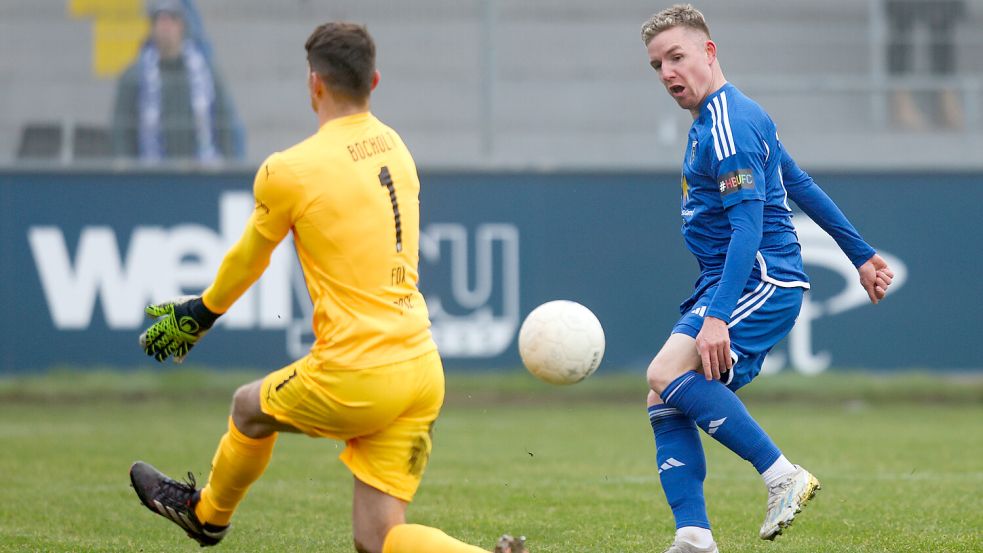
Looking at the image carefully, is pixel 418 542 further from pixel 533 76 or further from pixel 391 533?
pixel 533 76

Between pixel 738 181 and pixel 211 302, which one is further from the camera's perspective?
pixel 738 181

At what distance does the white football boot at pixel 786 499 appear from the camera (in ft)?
15.9

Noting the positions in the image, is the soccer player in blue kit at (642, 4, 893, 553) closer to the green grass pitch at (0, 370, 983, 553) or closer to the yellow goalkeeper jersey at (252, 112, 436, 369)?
the green grass pitch at (0, 370, 983, 553)

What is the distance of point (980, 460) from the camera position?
27.6 feet

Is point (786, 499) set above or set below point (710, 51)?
below

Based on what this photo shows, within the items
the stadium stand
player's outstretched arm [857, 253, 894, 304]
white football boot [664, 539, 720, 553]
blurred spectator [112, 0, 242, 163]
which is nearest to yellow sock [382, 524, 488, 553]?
white football boot [664, 539, 720, 553]

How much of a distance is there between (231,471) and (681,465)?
181cm

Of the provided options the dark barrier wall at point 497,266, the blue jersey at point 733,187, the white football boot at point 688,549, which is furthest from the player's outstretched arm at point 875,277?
the dark barrier wall at point 497,266

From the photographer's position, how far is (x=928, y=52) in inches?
530

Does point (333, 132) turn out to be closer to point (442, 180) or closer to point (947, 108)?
point (442, 180)

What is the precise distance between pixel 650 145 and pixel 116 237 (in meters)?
5.13

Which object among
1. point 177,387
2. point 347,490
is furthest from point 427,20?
point 347,490

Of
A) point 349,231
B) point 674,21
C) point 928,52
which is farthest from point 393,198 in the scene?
point 928,52

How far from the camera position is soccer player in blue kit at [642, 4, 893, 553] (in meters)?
5.01
